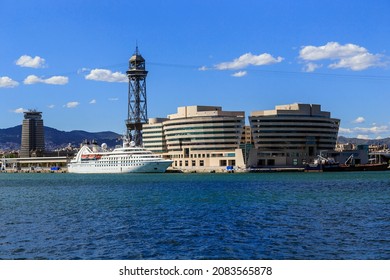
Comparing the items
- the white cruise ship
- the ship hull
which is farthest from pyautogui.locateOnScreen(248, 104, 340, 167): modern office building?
the white cruise ship

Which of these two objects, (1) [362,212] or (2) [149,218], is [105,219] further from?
(1) [362,212]

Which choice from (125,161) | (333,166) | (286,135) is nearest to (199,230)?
(125,161)

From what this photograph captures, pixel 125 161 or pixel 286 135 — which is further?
pixel 286 135

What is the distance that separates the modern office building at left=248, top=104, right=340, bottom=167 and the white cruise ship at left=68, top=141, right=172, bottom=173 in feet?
121

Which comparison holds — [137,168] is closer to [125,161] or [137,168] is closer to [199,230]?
[125,161]

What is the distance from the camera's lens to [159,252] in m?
29.1

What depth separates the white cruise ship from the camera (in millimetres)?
165500

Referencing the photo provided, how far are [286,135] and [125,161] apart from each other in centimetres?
5536

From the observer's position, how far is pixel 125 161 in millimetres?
167875

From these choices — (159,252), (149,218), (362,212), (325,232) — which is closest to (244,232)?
(325,232)

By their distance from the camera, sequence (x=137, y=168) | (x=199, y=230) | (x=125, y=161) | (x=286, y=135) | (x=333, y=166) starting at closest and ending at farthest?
(x=199, y=230) < (x=137, y=168) < (x=125, y=161) < (x=333, y=166) < (x=286, y=135)

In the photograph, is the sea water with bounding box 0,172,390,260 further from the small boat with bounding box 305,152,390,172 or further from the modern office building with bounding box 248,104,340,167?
the modern office building with bounding box 248,104,340,167

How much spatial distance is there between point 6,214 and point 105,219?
9.97 metres

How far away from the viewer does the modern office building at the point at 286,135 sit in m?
190
